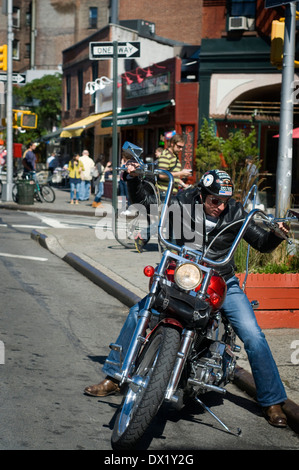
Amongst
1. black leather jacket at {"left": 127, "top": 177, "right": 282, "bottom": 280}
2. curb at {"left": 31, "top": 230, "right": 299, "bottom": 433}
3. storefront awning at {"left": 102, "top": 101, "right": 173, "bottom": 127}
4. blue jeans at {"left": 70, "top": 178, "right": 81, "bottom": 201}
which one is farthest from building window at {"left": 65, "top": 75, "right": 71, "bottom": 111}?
black leather jacket at {"left": 127, "top": 177, "right": 282, "bottom": 280}

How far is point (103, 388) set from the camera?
16.3ft

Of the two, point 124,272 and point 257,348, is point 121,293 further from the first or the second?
point 257,348

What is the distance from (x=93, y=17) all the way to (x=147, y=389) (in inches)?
2509

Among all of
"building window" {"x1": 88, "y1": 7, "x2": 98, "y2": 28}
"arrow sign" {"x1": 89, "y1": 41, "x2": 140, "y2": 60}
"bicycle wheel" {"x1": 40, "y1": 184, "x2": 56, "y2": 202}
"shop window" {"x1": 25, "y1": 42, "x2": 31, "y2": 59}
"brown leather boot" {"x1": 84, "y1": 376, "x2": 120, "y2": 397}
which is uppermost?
"building window" {"x1": 88, "y1": 7, "x2": 98, "y2": 28}

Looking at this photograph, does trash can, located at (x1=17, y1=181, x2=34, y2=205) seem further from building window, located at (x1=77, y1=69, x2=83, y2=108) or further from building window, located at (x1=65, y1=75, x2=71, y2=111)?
building window, located at (x1=65, y1=75, x2=71, y2=111)

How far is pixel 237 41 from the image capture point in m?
23.7

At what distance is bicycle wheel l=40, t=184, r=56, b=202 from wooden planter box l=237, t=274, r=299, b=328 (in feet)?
55.2

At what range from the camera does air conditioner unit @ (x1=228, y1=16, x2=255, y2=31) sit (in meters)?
23.3

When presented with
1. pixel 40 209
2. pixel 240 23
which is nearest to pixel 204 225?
pixel 40 209

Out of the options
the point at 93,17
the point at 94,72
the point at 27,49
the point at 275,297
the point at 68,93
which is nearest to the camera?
the point at 275,297

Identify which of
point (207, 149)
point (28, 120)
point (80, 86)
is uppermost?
point (80, 86)

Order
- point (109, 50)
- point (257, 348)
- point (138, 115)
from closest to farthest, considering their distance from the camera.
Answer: point (257, 348) → point (109, 50) → point (138, 115)

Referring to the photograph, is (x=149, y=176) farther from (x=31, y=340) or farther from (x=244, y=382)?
(x=31, y=340)

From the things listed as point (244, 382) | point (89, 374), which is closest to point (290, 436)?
point (244, 382)
